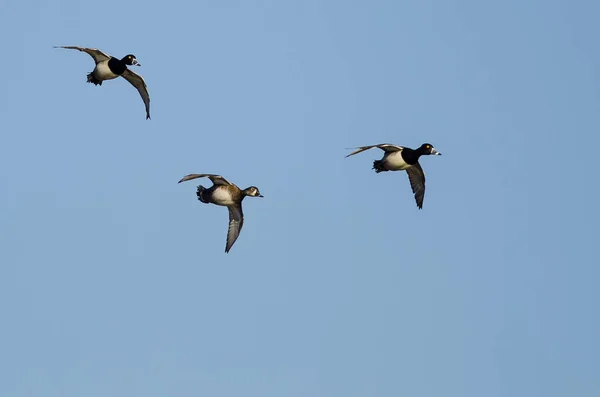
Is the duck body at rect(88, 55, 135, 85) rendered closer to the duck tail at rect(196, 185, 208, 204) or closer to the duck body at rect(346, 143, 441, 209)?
the duck tail at rect(196, 185, 208, 204)

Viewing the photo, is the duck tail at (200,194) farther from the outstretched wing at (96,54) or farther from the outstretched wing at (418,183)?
the outstretched wing at (418,183)

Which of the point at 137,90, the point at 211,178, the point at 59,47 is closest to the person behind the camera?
the point at 59,47

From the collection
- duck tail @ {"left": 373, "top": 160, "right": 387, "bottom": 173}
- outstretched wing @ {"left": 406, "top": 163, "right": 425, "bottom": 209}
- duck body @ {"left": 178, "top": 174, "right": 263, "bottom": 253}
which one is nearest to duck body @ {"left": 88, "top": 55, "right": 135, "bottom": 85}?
duck body @ {"left": 178, "top": 174, "right": 263, "bottom": 253}

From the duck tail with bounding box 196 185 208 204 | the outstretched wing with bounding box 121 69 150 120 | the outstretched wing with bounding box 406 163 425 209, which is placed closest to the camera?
the duck tail with bounding box 196 185 208 204

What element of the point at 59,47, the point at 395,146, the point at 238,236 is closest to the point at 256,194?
the point at 238,236

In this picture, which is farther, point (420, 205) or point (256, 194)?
point (420, 205)

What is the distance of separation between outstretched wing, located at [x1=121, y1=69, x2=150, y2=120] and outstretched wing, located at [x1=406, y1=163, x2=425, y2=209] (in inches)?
402

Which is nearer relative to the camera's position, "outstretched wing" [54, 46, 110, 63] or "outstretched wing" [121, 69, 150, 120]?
"outstretched wing" [54, 46, 110, 63]

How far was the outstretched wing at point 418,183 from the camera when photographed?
176 feet

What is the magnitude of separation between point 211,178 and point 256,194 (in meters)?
1.77

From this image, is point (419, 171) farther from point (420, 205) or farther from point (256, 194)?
point (256, 194)

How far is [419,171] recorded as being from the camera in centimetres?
5353

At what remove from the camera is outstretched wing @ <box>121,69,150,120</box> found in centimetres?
5241

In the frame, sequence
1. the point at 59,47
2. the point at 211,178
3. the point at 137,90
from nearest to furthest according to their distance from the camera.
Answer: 1. the point at 59,47
2. the point at 211,178
3. the point at 137,90
